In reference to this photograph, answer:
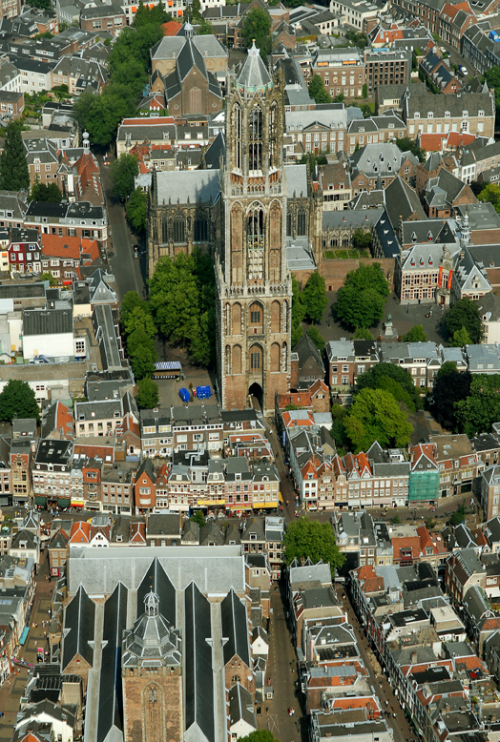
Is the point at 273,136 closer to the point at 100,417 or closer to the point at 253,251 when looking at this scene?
the point at 253,251

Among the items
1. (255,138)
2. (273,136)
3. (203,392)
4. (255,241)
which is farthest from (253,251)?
(203,392)

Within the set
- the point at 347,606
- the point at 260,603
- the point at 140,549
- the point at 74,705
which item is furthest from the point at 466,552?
the point at 74,705

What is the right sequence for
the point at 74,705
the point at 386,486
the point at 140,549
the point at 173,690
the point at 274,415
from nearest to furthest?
the point at 173,690 → the point at 74,705 → the point at 140,549 → the point at 386,486 → the point at 274,415

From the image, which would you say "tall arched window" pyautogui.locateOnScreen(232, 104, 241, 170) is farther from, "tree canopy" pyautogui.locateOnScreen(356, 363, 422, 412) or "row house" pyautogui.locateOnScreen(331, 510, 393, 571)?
"row house" pyautogui.locateOnScreen(331, 510, 393, 571)

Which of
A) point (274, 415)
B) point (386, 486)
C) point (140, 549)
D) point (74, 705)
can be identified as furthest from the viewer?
point (274, 415)

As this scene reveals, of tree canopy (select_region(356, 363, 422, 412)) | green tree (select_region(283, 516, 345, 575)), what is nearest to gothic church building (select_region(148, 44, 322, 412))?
tree canopy (select_region(356, 363, 422, 412))

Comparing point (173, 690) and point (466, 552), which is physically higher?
point (173, 690)

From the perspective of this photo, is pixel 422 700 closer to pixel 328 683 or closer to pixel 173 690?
pixel 328 683

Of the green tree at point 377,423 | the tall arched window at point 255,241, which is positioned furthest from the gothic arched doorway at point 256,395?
the tall arched window at point 255,241
